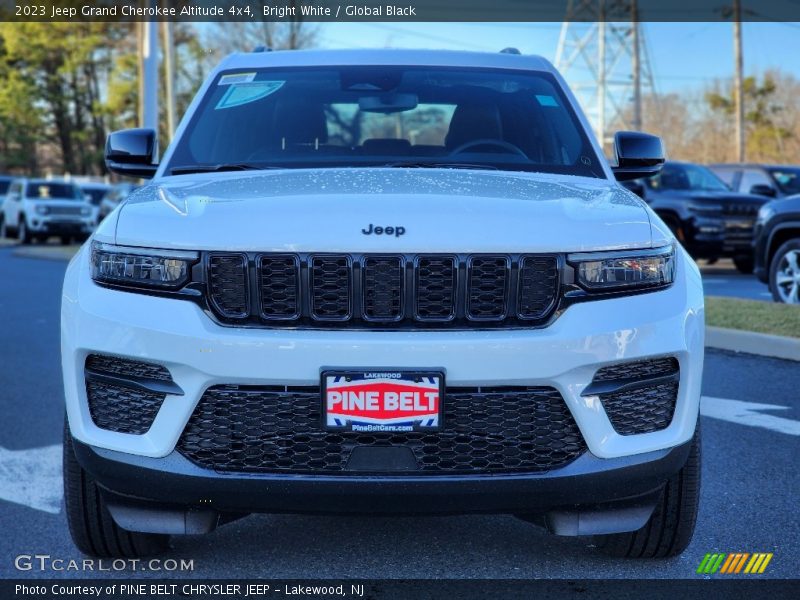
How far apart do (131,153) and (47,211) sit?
99.8 feet

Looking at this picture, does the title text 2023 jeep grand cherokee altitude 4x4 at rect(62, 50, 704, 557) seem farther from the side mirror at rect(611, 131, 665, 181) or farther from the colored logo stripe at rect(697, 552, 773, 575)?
the side mirror at rect(611, 131, 665, 181)

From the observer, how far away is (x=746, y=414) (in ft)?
23.2

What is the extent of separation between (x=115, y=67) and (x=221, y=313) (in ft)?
209

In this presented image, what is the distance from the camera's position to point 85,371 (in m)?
3.82

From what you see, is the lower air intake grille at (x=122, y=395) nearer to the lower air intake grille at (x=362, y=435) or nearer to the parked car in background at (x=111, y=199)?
the lower air intake grille at (x=362, y=435)

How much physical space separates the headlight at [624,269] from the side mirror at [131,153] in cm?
231

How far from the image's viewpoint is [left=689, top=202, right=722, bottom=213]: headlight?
19422 millimetres

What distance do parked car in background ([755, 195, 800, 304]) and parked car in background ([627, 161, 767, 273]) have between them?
591 cm

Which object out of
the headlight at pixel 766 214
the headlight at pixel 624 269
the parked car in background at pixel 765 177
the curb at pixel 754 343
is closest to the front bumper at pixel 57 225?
the parked car in background at pixel 765 177

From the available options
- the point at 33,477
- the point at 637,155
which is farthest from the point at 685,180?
the point at 33,477

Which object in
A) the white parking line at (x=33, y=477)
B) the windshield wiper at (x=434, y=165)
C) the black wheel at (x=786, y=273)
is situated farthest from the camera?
the black wheel at (x=786, y=273)

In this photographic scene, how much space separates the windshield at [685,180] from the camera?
66.6 ft

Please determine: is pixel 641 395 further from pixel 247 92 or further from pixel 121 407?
pixel 247 92
